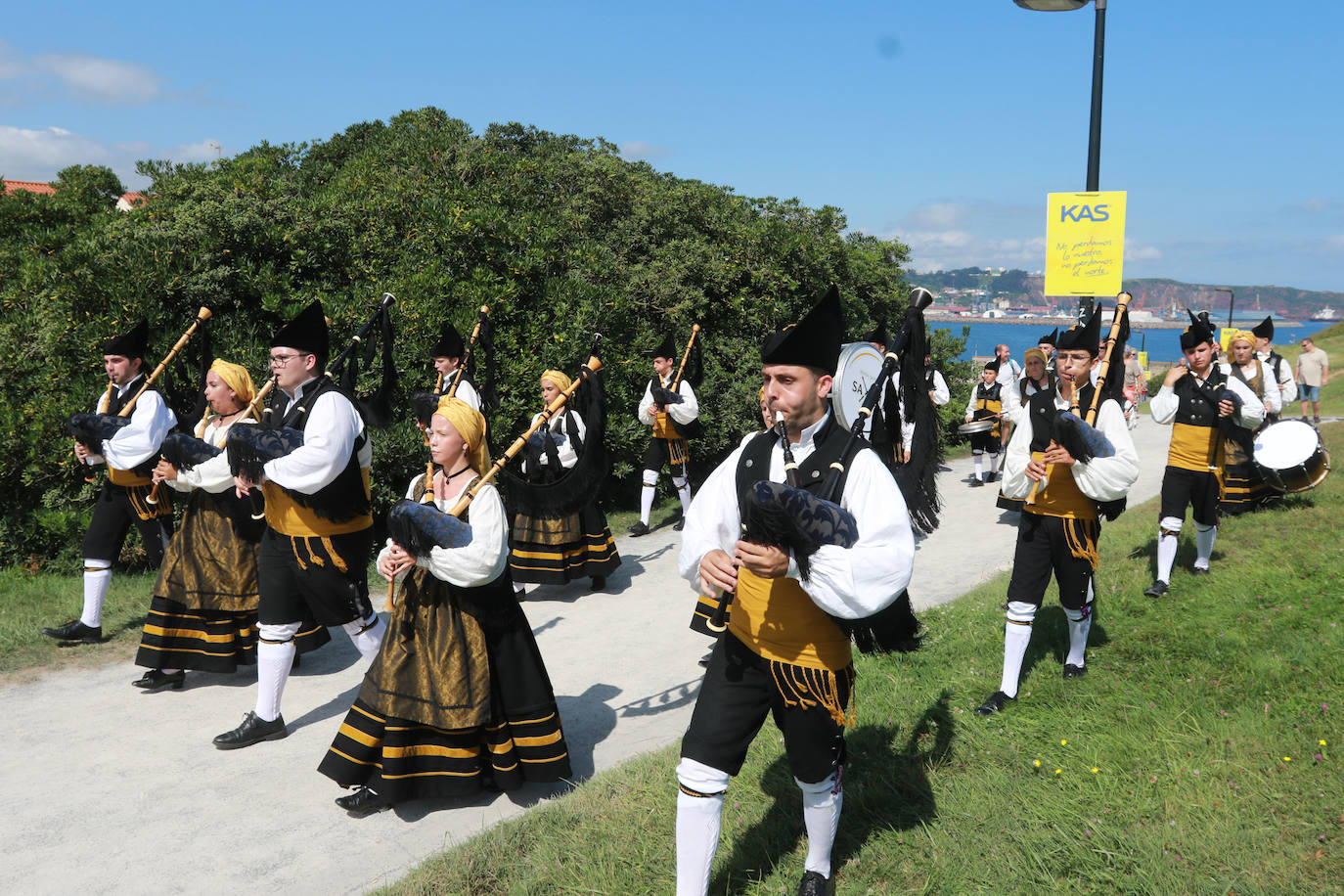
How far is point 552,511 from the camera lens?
23.1ft

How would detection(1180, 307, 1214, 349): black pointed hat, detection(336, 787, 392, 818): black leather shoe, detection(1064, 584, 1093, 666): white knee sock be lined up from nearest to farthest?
detection(336, 787, 392, 818): black leather shoe, detection(1064, 584, 1093, 666): white knee sock, detection(1180, 307, 1214, 349): black pointed hat

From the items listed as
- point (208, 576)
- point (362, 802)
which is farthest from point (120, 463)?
point (362, 802)

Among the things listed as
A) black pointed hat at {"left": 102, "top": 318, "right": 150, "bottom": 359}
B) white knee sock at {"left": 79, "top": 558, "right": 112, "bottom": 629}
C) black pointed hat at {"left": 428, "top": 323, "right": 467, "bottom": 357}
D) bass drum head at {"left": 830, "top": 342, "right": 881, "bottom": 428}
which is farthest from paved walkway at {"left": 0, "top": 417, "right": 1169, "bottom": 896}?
black pointed hat at {"left": 428, "top": 323, "right": 467, "bottom": 357}

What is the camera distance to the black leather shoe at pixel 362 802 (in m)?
4.09

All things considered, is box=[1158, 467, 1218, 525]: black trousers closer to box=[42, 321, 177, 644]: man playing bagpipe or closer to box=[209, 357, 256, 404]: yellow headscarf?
box=[209, 357, 256, 404]: yellow headscarf

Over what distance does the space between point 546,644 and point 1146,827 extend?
406cm

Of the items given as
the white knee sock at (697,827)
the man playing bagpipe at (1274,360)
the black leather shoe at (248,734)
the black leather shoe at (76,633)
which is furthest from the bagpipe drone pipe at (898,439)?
the man playing bagpipe at (1274,360)

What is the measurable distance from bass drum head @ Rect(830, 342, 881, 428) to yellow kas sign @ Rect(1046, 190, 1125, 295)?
19.4 ft

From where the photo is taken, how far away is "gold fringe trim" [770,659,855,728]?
3041mm

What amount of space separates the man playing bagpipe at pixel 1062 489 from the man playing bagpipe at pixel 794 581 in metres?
2.09

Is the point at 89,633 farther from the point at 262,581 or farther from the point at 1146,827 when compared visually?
the point at 1146,827

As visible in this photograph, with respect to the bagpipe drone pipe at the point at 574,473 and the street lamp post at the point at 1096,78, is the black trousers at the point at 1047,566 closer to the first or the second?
the bagpipe drone pipe at the point at 574,473

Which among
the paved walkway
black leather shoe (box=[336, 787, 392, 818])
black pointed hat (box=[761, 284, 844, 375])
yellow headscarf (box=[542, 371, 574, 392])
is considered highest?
black pointed hat (box=[761, 284, 844, 375])

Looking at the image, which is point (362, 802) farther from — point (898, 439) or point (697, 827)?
point (898, 439)
